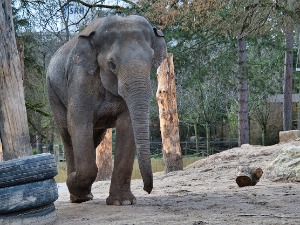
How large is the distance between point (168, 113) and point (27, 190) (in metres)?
9.30

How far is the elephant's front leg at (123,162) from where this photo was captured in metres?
6.69

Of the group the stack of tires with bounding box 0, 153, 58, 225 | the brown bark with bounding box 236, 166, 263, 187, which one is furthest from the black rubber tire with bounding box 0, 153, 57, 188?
the brown bark with bounding box 236, 166, 263, 187

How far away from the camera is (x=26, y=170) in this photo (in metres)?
5.32

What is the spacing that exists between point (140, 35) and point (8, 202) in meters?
2.20

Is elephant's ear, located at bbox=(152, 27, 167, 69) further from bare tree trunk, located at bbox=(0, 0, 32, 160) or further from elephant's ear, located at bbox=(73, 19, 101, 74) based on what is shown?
bare tree trunk, located at bbox=(0, 0, 32, 160)

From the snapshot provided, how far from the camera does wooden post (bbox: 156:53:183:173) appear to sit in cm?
1434

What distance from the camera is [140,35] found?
6.34 metres

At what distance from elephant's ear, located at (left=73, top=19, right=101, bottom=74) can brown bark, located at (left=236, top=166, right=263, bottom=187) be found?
314 centimetres

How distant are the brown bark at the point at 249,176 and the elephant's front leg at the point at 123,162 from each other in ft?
8.21

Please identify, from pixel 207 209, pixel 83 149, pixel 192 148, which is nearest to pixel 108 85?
pixel 83 149

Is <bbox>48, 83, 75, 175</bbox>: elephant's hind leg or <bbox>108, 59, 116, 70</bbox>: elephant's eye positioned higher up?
<bbox>108, 59, 116, 70</bbox>: elephant's eye

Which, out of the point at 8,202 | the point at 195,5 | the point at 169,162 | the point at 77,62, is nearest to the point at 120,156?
the point at 77,62

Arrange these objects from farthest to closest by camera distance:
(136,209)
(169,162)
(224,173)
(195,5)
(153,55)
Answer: (195,5), (169,162), (224,173), (153,55), (136,209)

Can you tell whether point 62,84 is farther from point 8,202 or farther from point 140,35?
point 8,202
